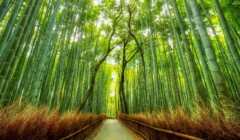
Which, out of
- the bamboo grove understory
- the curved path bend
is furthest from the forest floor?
the bamboo grove understory

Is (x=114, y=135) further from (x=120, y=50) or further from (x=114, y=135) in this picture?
(x=120, y=50)

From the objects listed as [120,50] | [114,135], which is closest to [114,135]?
[114,135]

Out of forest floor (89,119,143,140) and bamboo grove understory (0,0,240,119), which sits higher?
bamboo grove understory (0,0,240,119)

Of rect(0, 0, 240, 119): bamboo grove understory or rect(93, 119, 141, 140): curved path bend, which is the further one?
rect(93, 119, 141, 140): curved path bend

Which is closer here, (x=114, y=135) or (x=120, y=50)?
(x=114, y=135)

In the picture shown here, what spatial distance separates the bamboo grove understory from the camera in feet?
7.89

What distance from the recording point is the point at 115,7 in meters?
10.3

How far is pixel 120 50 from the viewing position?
14539 mm

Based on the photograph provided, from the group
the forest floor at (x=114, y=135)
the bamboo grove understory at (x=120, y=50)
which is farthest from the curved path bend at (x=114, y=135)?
the bamboo grove understory at (x=120, y=50)

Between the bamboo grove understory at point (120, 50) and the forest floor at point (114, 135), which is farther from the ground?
the bamboo grove understory at point (120, 50)

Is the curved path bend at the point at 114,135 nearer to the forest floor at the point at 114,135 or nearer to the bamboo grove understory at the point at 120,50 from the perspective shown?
the forest floor at the point at 114,135

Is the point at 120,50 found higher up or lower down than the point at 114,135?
higher up

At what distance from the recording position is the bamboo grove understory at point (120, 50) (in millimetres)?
2406

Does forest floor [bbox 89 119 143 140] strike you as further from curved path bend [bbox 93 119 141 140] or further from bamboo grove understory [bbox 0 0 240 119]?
bamboo grove understory [bbox 0 0 240 119]
